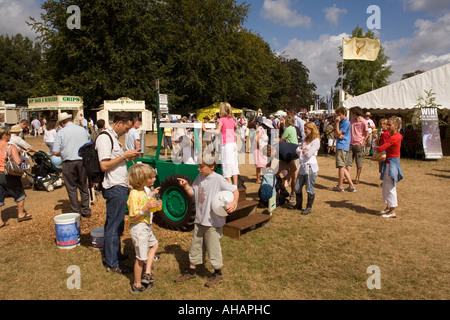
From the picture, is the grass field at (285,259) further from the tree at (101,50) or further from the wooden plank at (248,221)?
the tree at (101,50)

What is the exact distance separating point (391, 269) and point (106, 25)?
29.5m

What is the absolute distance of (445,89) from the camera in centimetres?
1387

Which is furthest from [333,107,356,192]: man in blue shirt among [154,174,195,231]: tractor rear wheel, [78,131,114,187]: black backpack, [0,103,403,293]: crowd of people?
[78,131,114,187]: black backpack

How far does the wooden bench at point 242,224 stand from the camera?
16.2 feet

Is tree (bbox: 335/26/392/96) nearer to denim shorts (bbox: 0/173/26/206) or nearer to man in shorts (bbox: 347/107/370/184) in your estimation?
man in shorts (bbox: 347/107/370/184)

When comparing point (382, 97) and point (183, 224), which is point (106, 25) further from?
point (183, 224)

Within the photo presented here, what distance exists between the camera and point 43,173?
8.77 m

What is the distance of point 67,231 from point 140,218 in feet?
5.97

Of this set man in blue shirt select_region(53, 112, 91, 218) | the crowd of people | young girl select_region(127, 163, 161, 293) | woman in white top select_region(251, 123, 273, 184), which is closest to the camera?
young girl select_region(127, 163, 161, 293)

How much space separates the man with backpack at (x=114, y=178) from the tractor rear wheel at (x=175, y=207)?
1.25 metres

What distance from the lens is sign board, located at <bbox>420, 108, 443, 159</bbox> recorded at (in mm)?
12977

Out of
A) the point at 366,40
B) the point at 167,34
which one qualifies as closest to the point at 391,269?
the point at 366,40

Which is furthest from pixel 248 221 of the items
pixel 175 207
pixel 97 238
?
pixel 97 238

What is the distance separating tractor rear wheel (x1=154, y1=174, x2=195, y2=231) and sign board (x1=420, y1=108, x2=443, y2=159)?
38.6 feet
